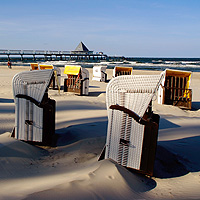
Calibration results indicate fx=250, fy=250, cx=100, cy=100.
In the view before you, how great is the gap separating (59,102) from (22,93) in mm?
5730

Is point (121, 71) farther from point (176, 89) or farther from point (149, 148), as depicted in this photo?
point (149, 148)

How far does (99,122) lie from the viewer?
7.68 metres

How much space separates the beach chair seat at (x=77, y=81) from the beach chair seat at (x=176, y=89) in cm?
425

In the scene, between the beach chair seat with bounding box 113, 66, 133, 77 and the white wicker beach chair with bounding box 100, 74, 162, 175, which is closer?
the white wicker beach chair with bounding box 100, 74, 162, 175

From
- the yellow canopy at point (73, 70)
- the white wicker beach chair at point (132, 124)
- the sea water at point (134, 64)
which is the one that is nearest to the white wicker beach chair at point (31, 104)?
the white wicker beach chair at point (132, 124)

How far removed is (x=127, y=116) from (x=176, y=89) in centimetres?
880

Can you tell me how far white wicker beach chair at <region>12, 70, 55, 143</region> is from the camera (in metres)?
5.23

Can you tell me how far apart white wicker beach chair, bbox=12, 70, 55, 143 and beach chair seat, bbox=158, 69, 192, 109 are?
7962 millimetres

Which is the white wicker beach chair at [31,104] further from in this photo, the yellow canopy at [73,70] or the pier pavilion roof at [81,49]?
the pier pavilion roof at [81,49]

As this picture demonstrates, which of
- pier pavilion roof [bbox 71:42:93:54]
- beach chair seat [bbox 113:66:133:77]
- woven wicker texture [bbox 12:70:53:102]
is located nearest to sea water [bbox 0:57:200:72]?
pier pavilion roof [bbox 71:42:93:54]

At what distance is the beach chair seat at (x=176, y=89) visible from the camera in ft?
39.1

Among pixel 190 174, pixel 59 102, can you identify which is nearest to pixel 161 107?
pixel 59 102

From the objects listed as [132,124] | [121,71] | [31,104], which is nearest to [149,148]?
[132,124]

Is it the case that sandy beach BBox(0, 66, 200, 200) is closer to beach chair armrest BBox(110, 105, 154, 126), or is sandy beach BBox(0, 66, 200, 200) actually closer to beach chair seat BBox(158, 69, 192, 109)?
beach chair armrest BBox(110, 105, 154, 126)
